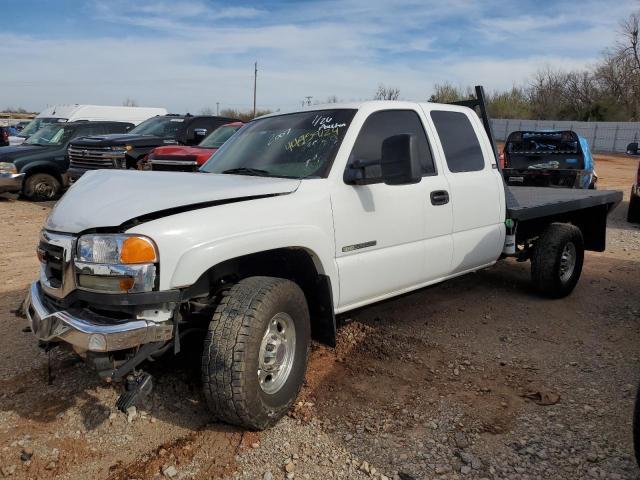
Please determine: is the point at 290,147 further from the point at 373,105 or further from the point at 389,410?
the point at 389,410

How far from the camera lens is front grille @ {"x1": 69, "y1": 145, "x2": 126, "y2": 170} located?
11.2 metres

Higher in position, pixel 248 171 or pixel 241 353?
pixel 248 171

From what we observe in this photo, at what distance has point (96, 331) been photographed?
8.95ft

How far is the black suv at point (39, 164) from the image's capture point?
12.3m

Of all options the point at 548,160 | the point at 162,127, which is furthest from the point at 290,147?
the point at 548,160

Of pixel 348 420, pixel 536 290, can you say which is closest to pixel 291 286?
pixel 348 420

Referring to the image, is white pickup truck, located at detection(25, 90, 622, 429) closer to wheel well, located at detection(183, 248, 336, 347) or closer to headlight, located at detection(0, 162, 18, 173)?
wheel well, located at detection(183, 248, 336, 347)

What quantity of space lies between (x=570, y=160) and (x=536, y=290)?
6.98m

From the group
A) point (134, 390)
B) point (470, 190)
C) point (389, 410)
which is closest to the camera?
point (134, 390)

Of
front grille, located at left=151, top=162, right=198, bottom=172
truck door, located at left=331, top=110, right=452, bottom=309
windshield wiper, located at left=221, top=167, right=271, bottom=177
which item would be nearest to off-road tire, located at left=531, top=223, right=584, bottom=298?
truck door, located at left=331, top=110, right=452, bottom=309

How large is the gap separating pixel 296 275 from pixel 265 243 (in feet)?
1.93

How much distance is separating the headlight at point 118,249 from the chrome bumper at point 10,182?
10.8m

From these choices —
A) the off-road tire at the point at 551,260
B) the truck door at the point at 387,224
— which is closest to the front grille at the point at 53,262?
the truck door at the point at 387,224

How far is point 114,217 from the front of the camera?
2889 millimetres
